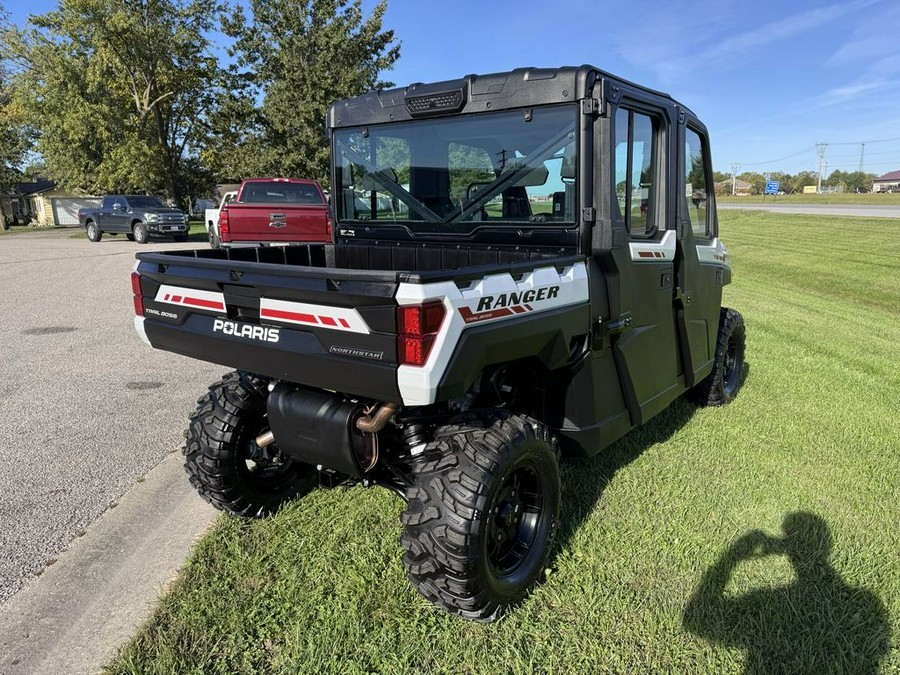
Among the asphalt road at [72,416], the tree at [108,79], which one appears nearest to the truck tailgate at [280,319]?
the asphalt road at [72,416]

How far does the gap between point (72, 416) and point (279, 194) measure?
1075cm

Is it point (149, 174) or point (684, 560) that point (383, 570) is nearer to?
point (684, 560)

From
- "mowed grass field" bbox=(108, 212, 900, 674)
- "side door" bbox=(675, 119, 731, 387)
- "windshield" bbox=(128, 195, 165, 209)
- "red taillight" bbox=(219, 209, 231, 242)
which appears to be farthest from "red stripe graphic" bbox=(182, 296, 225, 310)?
"windshield" bbox=(128, 195, 165, 209)

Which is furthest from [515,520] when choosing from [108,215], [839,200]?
[839,200]

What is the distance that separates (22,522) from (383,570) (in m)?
2.07

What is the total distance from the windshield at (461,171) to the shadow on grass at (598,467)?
158 cm

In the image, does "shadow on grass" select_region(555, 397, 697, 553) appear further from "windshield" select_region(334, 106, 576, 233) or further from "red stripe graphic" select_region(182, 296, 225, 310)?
"red stripe graphic" select_region(182, 296, 225, 310)

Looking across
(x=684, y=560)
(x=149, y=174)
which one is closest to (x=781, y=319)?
(x=684, y=560)

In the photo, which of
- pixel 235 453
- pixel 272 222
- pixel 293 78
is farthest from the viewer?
pixel 293 78

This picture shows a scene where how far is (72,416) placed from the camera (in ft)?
16.3

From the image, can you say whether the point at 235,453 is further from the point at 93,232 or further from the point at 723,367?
the point at 93,232

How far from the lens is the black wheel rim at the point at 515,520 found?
9.15 feet

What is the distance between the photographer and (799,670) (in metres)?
2.40

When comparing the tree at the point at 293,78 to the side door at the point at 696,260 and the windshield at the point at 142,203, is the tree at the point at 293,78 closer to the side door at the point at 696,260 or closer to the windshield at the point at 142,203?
the windshield at the point at 142,203
